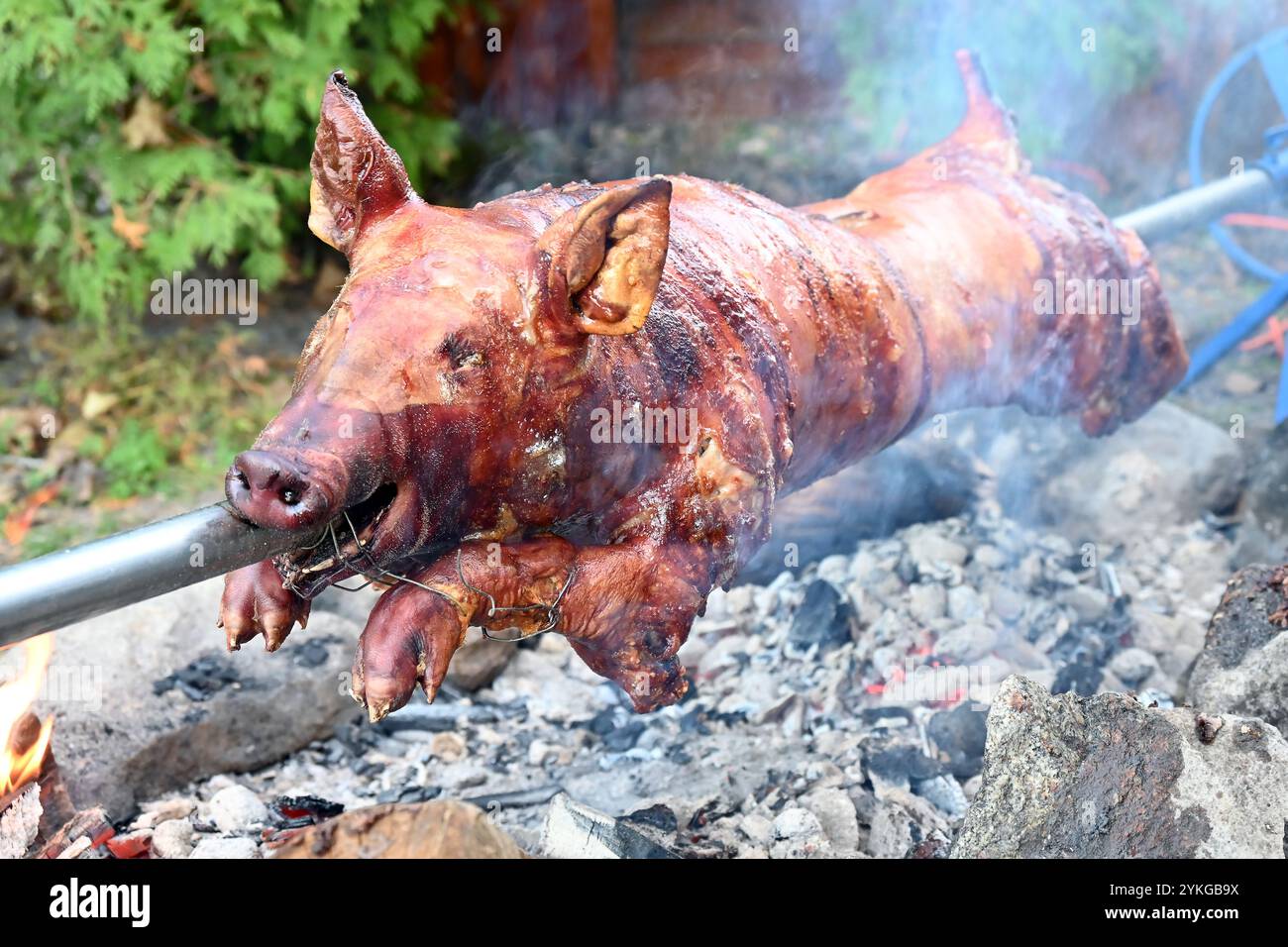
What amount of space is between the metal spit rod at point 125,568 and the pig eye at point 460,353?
1.71 feet

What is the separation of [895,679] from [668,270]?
216 cm

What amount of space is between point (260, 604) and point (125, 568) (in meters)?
0.45

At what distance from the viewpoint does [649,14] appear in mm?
9211

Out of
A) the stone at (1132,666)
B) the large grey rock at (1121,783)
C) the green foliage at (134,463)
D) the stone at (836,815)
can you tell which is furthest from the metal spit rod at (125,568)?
the green foliage at (134,463)

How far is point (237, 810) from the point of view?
3.94 metres

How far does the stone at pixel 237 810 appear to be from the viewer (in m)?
3.89

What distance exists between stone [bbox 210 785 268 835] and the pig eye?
1.94 metres

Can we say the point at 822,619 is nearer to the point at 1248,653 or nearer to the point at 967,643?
the point at 967,643

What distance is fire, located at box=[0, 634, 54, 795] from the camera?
11.3ft

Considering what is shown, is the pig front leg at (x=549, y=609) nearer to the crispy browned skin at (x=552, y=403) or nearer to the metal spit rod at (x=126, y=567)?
the crispy browned skin at (x=552, y=403)

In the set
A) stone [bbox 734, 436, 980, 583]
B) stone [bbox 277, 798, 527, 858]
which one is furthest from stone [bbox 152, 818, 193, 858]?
stone [bbox 734, 436, 980, 583]
